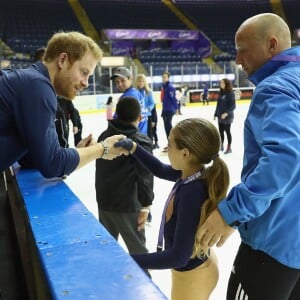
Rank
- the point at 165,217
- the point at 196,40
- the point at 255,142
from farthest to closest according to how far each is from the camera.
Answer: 1. the point at 196,40
2. the point at 165,217
3. the point at 255,142

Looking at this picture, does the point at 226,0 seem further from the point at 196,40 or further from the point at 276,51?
the point at 276,51

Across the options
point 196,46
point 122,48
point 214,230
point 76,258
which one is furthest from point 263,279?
point 196,46

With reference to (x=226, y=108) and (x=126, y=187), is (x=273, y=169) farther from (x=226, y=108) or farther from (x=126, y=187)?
(x=226, y=108)

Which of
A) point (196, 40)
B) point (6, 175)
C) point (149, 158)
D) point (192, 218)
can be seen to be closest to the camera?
point (192, 218)

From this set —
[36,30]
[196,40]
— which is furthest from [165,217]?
[196,40]

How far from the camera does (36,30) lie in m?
21.4

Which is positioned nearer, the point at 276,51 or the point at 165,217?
the point at 276,51

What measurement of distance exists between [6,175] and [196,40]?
23.9 meters

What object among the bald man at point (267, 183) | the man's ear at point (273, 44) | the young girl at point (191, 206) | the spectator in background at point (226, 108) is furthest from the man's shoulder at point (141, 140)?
the spectator in background at point (226, 108)

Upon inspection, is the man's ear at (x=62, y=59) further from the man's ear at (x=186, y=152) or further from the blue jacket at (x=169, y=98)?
the blue jacket at (x=169, y=98)

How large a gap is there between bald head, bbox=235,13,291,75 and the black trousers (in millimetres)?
666

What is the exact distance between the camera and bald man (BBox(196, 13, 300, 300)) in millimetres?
1144

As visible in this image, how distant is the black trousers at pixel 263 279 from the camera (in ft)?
4.32

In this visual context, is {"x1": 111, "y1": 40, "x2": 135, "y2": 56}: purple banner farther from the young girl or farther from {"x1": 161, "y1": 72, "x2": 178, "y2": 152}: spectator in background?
the young girl
